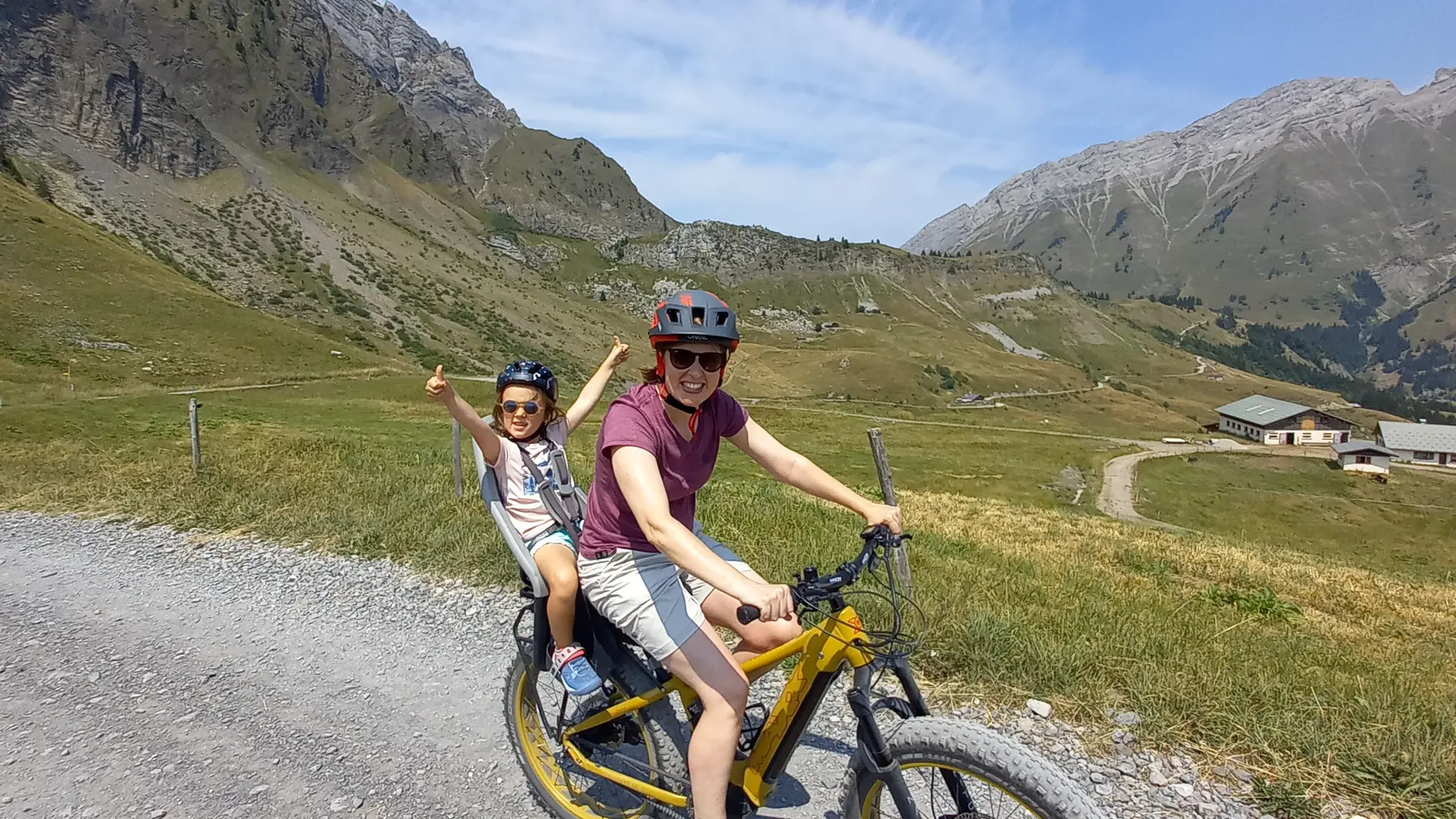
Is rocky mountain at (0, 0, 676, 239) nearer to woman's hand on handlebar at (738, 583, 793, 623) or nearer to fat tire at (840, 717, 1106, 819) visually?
woman's hand on handlebar at (738, 583, 793, 623)

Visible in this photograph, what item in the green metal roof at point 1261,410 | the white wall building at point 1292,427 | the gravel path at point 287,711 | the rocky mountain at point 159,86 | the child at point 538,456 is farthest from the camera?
the green metal roof at point 1261,410

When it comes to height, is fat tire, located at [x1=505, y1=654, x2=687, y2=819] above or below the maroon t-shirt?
below

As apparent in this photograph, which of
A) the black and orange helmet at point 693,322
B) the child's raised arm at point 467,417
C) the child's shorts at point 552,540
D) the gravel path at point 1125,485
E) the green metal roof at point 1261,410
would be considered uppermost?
the black and orange helmet at point 693,322

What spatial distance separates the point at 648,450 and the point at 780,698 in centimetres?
147

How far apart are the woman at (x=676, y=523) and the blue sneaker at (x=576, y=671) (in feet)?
1.75

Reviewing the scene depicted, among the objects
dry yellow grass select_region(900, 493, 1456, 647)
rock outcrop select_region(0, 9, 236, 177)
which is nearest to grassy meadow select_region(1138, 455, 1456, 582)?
dry yellow grass select_region(900, 493, 1456, 647)

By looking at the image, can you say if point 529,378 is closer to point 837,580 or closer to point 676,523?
point 676,523

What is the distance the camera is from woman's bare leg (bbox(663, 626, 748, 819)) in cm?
340

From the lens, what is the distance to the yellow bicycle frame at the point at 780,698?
10.3 feet

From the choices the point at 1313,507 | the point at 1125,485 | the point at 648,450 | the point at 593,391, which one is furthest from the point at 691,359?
the point at 1313,507

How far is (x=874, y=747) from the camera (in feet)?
10.4

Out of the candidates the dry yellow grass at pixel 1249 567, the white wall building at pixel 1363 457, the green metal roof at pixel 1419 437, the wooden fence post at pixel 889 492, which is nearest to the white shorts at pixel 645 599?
the wooden fence post at pixel 889 492

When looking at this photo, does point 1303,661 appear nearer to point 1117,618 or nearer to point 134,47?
point 1117,618

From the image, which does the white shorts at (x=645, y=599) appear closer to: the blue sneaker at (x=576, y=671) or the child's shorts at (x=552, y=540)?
the blue sneaker at (x=576, y=671)
